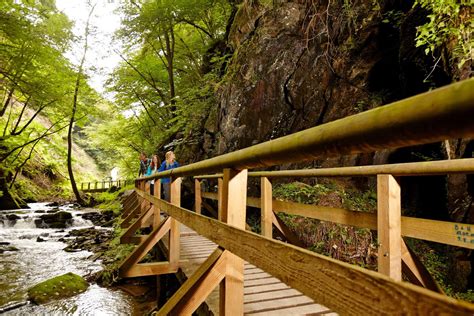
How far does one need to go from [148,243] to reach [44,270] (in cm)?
574

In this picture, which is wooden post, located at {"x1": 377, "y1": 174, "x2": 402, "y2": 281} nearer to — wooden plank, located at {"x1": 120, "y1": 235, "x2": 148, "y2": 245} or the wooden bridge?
the wooden bridge

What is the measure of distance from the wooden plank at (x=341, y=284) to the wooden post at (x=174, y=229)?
2203 millimetres

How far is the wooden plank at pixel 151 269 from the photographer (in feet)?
13.1

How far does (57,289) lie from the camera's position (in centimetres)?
593

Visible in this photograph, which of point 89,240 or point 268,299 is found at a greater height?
point 268,299

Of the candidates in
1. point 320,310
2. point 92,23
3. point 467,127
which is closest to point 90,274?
point 320,310

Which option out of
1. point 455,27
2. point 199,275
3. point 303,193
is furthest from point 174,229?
point 455,27

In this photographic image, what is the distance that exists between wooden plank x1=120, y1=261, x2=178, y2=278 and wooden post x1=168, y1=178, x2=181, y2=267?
0.23ft

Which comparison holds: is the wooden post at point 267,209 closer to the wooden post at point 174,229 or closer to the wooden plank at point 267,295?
the wooden plank at point 267,295

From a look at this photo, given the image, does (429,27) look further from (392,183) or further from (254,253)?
(254,253)

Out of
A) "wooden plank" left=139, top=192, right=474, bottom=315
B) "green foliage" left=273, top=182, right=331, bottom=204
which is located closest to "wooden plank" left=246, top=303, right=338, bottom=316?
"wooden plank" left=139, top=192, right=474, bottom=315

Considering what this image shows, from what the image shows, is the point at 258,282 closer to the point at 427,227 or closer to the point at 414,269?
the point at 414,269

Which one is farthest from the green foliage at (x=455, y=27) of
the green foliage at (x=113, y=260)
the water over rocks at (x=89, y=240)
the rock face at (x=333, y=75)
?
the water over rocks at (x=89, y=240)

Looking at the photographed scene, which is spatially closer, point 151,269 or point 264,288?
point 264,288
